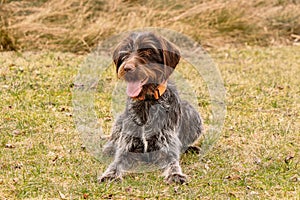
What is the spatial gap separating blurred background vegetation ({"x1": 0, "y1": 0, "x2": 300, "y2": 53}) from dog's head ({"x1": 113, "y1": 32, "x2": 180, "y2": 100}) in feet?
21.3

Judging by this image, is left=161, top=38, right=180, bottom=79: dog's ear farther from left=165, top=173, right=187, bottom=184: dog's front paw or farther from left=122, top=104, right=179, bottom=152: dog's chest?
left=165, top=173, right=187, bottom=184: dog's front paw

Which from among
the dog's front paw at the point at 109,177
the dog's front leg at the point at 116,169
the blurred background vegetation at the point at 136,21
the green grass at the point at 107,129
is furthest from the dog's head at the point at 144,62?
the blurred background vegetation at the point at 136,21

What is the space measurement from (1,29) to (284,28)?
651cm

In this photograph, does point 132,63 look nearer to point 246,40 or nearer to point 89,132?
point 89,132

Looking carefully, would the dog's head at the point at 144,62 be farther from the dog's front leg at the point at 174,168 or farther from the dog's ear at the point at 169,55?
the dog's front leg at the point at 174,168

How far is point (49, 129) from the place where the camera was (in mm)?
6914

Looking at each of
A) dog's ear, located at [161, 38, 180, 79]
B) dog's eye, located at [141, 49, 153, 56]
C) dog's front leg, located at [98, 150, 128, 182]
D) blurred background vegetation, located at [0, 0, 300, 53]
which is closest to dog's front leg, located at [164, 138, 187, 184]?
dog's front leg, located at [98, 150, 128, 182]

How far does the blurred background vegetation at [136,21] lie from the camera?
39.1 ft

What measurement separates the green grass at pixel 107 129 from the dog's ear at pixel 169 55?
968 mm

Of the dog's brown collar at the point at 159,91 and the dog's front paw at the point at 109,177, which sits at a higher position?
the dog's brown collar at the point at 159,91

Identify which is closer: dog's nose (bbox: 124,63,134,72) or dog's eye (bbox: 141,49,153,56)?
dog's nose (bbox: 124,63,134,72)

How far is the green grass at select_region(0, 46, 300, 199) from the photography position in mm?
5148

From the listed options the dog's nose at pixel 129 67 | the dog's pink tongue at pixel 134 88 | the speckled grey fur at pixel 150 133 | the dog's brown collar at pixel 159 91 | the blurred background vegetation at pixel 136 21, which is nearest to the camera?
the dog's nose at pixel 129 67

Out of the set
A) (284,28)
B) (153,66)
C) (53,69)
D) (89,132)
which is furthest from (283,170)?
(284,28)
